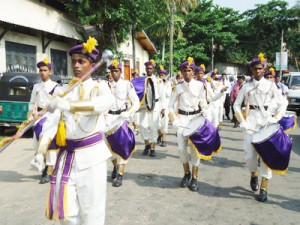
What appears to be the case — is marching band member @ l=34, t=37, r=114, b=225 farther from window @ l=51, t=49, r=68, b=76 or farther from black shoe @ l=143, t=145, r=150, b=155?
window @ l=51, t=49, r=68, b=76

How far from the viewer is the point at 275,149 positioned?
17.1ft

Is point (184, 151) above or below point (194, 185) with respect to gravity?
above

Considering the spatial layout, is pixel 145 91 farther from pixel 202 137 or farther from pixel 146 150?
pixel 202 137

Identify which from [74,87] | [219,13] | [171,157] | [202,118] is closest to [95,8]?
[171,157]

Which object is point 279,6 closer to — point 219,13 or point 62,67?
point 219,13

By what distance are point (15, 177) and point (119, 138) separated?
2.18 meters

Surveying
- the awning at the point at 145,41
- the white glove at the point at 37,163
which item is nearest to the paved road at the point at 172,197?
the white glove at the point at 37,163

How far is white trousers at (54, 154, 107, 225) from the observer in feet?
9.91

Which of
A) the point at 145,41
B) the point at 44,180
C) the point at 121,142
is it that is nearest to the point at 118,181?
the point at 121,142

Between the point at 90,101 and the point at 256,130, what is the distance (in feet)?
11.6

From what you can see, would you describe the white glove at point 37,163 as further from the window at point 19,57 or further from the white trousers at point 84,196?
the window at point 19,57

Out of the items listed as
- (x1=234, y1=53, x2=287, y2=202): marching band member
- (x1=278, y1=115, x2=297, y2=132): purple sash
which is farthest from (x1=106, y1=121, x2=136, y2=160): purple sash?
(x1=278, y1=115, x2=297, y2=132): purple sash

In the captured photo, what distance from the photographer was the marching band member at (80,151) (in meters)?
3.00

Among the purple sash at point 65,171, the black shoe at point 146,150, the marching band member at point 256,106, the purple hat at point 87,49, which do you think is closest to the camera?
the purple sash at point 65,171
